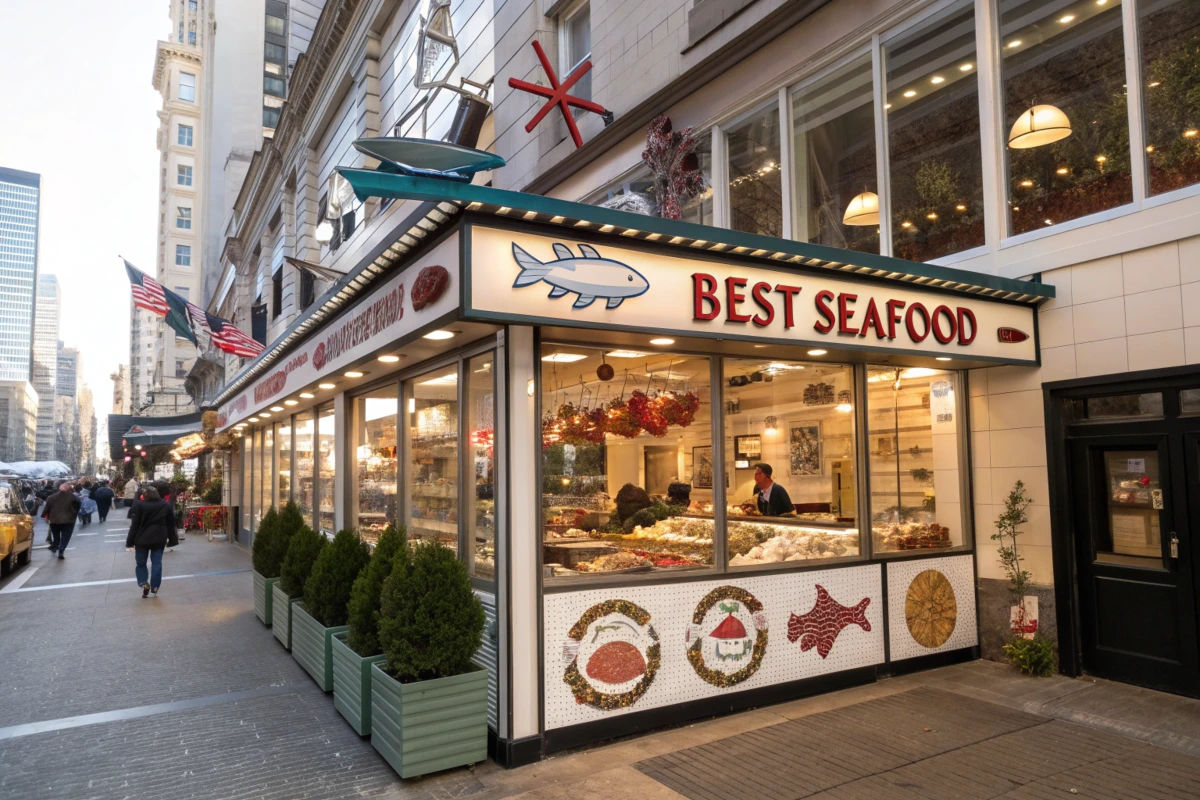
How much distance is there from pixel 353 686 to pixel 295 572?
3062 millimetres

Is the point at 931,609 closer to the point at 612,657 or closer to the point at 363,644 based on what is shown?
the point at 612,657

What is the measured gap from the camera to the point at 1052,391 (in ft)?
24.3

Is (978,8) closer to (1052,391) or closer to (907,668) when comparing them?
(1052,391)

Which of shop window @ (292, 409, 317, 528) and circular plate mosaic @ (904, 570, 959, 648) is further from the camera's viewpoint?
shop window @ (292, 409, 317, 528)

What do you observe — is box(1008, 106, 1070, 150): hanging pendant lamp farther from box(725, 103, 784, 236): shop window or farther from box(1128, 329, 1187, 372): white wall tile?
box(725, 103, 784, 236): shop window

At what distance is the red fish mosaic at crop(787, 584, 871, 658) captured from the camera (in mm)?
6867

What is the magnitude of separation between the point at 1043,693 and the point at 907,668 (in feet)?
3.76

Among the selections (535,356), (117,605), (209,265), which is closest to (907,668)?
(535,356)

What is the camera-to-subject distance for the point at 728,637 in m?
6.48

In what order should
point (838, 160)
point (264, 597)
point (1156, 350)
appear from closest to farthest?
point (1156, 350) < point (838, 160) < point (264, 597)

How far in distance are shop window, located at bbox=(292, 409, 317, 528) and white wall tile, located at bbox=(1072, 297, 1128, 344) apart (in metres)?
10.7

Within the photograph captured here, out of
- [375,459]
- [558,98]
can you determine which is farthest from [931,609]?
[558,98]

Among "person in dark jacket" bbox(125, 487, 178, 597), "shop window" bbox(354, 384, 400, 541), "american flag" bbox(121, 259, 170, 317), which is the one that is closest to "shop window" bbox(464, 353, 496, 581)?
"shop window" bbox(354, 384, 400, 541)

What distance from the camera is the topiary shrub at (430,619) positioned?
5352mm
